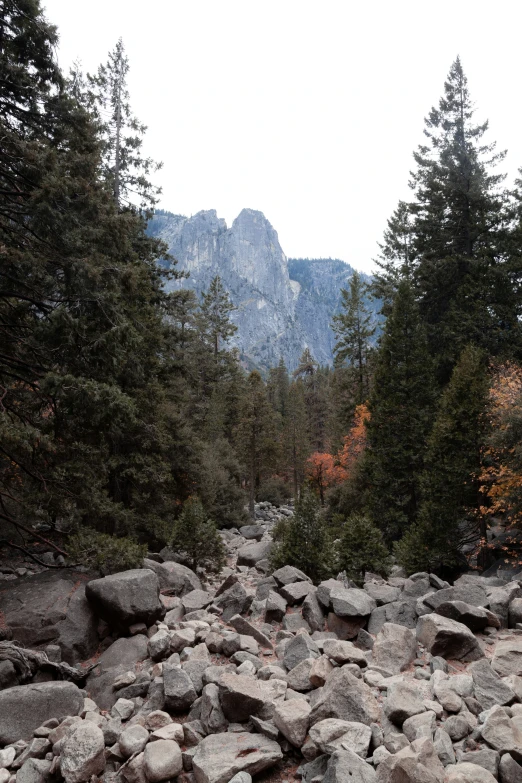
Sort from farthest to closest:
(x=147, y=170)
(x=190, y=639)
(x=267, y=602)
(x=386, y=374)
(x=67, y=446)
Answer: (x=386, y=374)
(x=147, y=170)
(x=67, y=446)
(x=267, y=602)
(x=190, y=639)

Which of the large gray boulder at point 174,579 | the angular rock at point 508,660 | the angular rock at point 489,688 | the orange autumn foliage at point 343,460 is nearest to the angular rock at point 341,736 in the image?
the angular rock at point 489,688

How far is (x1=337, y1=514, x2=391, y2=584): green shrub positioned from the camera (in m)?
11.9

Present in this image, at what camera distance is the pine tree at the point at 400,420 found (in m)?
20.4

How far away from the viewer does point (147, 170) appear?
64.0 ft

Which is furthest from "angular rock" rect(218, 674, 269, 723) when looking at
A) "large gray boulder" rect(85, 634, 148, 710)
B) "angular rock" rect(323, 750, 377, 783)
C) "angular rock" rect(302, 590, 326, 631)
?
"angular rock" rect(302, 590, 326, 631)

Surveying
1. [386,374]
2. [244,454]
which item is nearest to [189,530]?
[386,374]

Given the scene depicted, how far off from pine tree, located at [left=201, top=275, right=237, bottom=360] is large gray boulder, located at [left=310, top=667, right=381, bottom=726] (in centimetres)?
3689

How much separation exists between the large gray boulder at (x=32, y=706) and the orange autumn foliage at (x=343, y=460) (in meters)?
18.2

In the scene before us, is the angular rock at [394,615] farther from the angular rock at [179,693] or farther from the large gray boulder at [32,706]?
the large gray boulder at [32,706]

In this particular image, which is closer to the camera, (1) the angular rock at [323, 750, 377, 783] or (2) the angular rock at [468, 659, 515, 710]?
(1) the angular rock at [323, 750, 377, 783]

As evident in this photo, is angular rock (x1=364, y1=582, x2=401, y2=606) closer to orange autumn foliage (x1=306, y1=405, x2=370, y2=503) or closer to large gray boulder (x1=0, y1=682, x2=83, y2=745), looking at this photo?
large gray boulder (x1=0, y1=682, x2=83, y2=745)

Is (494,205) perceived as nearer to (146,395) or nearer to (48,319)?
(146,395)

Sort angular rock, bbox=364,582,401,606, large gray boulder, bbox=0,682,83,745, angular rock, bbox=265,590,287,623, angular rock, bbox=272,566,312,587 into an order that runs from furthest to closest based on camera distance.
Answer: angular rock, bbox=272,566,312,587
angular rock, bbox=364,582,401,606
angular rock, bbox=265,590,287,623
large gray boulder, bbox=0,682,83,745

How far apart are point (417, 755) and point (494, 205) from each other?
91.2 feet
